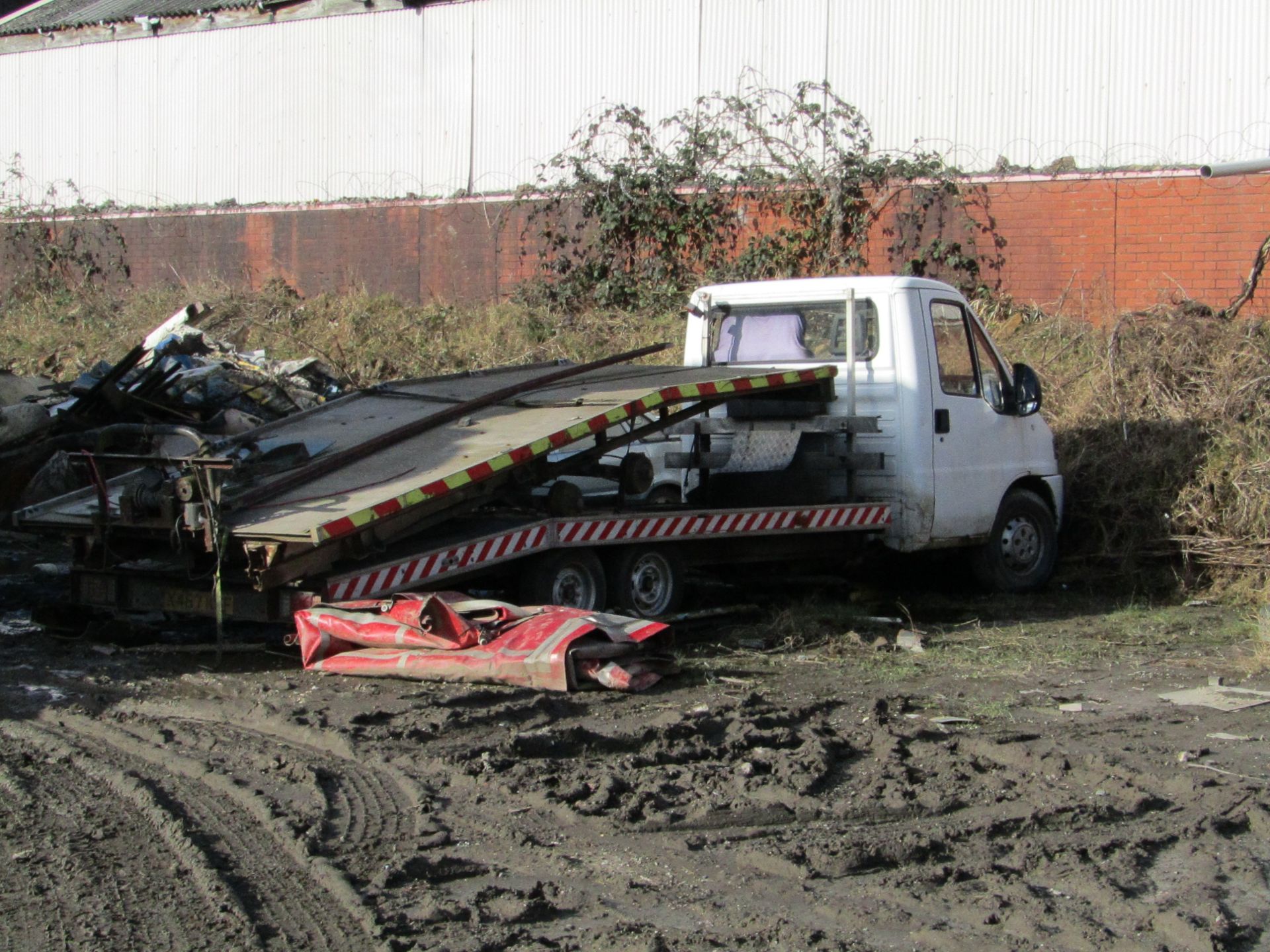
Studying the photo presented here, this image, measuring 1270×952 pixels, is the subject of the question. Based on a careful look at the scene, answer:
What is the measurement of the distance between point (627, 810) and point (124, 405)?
27.8 ft

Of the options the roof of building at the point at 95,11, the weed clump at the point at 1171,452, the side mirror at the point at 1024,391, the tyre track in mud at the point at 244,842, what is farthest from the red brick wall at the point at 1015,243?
the tyre track in mud at the point at 244,842

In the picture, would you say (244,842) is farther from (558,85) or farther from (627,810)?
(558,85)

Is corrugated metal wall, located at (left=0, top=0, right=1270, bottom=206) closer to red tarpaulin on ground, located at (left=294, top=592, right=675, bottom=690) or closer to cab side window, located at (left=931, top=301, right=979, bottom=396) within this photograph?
cab side window, located at (left=931, top=301, right=979, bottom=396)

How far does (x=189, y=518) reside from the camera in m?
6.75

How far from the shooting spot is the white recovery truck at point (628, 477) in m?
7.12

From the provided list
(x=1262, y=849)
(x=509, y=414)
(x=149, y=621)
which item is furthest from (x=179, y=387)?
(x=1262, y=849)

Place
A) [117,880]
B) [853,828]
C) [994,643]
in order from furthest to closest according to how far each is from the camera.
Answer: [994,643]
[853,828]
[117,880]

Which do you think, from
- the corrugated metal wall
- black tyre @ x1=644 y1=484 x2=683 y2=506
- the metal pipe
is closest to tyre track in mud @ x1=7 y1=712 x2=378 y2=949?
black tyre @ x1=644 y1=484 x2=683 y2=506

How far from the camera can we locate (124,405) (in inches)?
472

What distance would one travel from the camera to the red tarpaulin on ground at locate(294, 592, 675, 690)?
22.1 ft

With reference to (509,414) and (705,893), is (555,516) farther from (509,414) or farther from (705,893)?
(705,893)

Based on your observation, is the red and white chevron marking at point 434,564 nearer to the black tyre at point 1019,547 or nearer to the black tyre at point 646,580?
the black tyre at point 646,580

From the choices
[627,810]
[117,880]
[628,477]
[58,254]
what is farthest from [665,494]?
[58,254]

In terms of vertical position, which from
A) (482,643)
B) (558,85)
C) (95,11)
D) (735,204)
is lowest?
(482,643)
